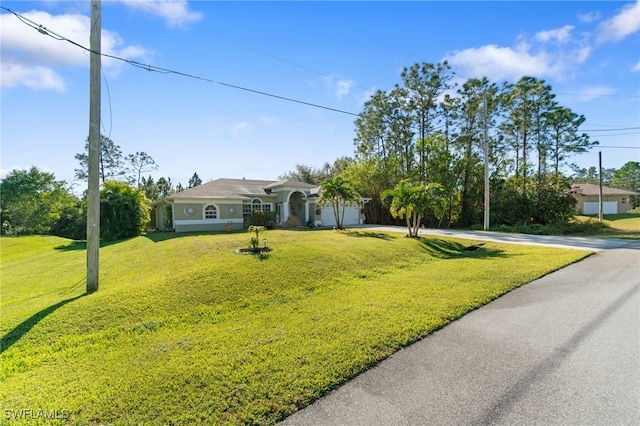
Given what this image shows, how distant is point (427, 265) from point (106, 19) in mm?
11058

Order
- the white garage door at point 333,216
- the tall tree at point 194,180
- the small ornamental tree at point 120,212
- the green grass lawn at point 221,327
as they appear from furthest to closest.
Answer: the tall tree at point 194,180 < the white garage door at point 333,216 < the small ornamental tree at point 120,212 < the green grass lawn at point 221,327

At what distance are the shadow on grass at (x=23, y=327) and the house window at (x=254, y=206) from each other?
16327 millimetres

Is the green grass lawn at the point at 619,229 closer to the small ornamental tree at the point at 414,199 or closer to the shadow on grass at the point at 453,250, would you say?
the shadow on grass at the point at 453,250

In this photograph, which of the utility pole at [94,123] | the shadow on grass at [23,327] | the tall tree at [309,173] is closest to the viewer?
the shadow on grass at [23,327]

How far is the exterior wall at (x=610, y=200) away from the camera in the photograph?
107 ft

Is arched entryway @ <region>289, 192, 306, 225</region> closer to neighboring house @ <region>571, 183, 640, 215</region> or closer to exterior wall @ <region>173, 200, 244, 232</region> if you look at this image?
exterior wall @ <region>173, 200, 244, 232</region>

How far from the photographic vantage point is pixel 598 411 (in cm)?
268

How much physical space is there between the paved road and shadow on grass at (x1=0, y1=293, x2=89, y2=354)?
16.5 ft

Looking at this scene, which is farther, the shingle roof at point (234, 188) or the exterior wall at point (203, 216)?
the shingle roof at point (234, 188)

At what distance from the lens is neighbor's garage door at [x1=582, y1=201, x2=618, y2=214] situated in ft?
107

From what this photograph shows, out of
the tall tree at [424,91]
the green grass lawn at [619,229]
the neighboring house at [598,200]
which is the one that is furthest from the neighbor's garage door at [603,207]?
the tall tree at [424,91]

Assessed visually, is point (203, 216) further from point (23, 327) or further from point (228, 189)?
point (23, 327)

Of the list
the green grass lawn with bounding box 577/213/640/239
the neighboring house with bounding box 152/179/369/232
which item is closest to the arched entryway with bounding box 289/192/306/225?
the neighboring house with bounding box 152/179/369/232

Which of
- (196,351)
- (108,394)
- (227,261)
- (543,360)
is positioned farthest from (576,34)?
(108,394)
